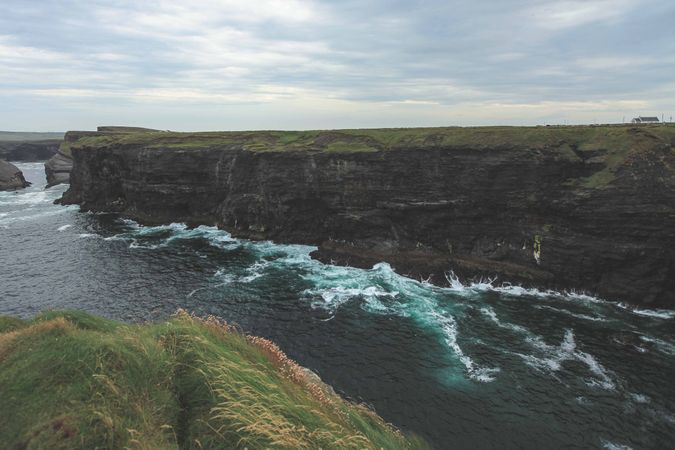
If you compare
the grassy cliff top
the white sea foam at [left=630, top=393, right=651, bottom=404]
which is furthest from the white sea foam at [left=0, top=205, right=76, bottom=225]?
the white sea foam at [left=630, top=393, right=651, bottom=404]

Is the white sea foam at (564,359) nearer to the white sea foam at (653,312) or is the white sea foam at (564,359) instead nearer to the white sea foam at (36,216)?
the white sea foam at (653,312)

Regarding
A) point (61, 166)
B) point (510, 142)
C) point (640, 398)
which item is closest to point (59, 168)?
point (61, 166)

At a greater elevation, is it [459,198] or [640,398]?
[459,198]

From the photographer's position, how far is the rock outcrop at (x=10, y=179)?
126 m

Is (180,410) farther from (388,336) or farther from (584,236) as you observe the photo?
(584,236)

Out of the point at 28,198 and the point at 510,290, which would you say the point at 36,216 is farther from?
the point at 510,290

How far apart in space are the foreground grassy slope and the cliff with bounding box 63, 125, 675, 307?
1652 inches

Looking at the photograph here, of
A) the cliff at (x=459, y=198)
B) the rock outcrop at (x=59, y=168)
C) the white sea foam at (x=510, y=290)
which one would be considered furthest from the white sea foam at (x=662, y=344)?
the rock outcrop at (x=59, y=168)

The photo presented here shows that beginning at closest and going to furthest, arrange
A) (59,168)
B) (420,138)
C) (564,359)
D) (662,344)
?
1. (564,359)
2. (662,344)
3. (420,138)
4. (59,168)

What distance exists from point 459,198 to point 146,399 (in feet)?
165

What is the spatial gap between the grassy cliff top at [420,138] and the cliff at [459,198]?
1.02 ft

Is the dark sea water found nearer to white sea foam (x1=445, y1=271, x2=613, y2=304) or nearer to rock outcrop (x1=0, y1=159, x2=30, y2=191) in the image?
white sea foam (x1=445, y1=271, x2=613, y2=304)

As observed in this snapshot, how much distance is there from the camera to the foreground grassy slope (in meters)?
7.06

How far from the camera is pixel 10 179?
129 meters
